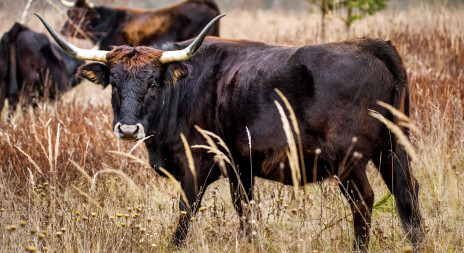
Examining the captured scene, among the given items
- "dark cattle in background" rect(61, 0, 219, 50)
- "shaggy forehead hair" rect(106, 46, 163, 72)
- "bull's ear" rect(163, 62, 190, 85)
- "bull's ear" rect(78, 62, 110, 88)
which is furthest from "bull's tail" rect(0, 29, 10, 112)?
"bull's ear" rect(163, 62, 190, 85)

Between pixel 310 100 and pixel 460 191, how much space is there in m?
1.88

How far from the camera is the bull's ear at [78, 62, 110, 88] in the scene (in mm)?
4473

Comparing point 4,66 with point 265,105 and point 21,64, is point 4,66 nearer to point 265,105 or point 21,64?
point 21,64

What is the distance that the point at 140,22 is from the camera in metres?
11.6

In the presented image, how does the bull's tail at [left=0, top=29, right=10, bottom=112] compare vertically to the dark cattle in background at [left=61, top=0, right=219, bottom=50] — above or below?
below

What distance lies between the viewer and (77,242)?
11.7ft

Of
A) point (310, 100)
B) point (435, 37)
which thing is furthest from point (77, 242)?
point (435, 37)

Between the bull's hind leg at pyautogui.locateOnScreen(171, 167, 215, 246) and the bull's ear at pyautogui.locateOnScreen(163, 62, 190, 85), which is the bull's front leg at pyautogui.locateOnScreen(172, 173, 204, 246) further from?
the bull's ear at pyautogui.locateOnScreen(163, 62, 190, 85)

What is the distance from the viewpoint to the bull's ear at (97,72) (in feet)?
14.7

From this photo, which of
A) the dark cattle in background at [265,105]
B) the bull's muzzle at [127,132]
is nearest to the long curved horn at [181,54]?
the dark cattle in background at [265,105]

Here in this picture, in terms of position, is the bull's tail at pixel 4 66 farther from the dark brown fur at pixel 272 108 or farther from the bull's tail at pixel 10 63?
the dark brown fur at pixel 272 108

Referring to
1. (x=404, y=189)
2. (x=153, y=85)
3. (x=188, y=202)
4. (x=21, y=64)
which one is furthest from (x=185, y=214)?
(x=21, y=64)

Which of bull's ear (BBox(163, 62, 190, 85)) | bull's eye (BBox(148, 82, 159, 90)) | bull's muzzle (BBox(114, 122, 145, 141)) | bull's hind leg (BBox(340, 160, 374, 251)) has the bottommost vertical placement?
bull's hind leg (BBox(340, 160, 374, 251))

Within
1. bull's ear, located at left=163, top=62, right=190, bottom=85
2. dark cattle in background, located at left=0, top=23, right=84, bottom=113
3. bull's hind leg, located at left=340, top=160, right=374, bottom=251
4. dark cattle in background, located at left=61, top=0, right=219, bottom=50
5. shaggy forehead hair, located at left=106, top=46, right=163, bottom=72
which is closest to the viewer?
bull's hind leg, located at left=340, top=160, right=374, bottom=251
